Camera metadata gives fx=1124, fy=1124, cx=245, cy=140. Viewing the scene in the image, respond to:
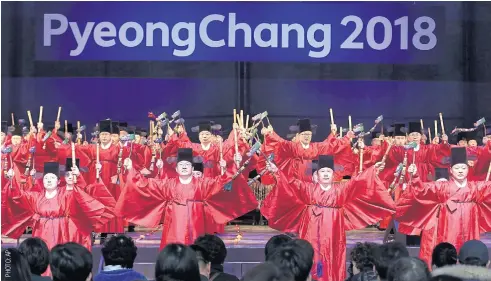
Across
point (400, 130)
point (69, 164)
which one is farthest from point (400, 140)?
point (69, 164)

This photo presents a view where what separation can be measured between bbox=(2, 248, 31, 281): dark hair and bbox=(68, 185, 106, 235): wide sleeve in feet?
13.1

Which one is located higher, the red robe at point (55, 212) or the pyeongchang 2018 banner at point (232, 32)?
the pyeongchang 2018 banner at point (232, 32)

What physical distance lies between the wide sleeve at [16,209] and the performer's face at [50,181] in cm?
9

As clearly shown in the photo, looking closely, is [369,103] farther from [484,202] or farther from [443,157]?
[484,202]

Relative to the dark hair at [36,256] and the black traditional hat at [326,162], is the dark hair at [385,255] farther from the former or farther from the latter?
the black traditional hat at [326,162]

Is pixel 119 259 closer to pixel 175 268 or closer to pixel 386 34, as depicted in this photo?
pixel 175 268

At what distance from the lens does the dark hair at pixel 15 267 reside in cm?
414

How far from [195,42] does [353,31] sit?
143cm

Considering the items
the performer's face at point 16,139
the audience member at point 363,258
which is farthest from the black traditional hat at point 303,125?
the audience member at point 363,258

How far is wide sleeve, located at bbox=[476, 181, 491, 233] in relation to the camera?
8602 mm

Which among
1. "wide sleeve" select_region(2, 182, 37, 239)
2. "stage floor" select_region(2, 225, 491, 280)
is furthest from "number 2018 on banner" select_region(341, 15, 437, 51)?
"wide sleeve" select_region(2, 182, 37, 239)

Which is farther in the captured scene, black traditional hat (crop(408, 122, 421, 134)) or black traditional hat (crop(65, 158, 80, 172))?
black traditional hat (crop(408, 122, 421, 134))

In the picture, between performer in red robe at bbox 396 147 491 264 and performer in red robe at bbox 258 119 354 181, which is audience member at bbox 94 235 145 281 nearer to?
performer in red robe at bbox 396 147 491 264

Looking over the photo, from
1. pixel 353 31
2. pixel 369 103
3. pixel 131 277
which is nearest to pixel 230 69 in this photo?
pixel 369 103
